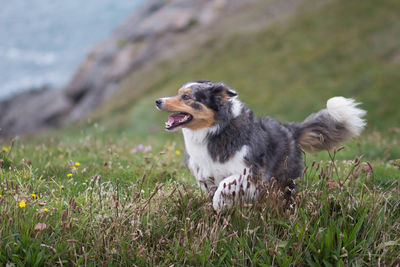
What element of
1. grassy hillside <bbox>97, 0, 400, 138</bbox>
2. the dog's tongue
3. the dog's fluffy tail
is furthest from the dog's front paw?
grassy hillside <bbox>97, 0, 400, 138</bbox>

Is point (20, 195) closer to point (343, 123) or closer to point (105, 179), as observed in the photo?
point (105, 179)

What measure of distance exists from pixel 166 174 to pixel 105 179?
1119 mm

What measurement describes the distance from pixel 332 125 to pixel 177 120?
2.61 m

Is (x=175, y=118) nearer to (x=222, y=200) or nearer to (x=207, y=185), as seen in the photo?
(x=207, y=185)

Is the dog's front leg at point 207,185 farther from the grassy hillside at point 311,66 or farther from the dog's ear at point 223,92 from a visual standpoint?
the grassy hillside at point 311,66

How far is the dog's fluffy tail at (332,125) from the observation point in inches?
243

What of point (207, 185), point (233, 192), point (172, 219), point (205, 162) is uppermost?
point (205, 162)

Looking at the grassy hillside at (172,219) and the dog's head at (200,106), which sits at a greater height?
the dog's head at (200,106)

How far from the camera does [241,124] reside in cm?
572

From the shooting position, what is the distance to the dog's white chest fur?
17.9ft

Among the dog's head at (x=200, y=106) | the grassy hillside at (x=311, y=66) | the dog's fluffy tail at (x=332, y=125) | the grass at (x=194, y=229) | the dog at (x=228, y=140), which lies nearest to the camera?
the grass at (x=194, y=229)

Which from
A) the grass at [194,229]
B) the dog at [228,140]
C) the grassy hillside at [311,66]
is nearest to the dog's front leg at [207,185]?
the dog at [228,140]

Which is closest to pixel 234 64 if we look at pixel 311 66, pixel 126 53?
pixel 311 66

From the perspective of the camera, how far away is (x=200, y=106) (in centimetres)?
561
